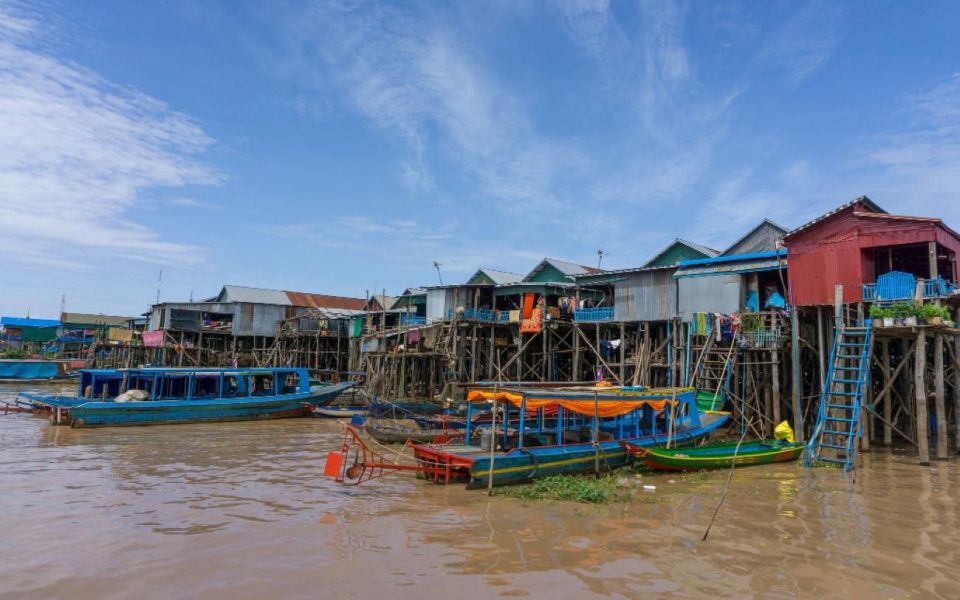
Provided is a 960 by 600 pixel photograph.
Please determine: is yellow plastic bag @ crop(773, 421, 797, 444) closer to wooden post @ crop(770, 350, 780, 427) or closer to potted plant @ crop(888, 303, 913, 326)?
wooden post @ crop(770, 350, 780, 427)

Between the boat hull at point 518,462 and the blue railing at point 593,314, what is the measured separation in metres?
13.4

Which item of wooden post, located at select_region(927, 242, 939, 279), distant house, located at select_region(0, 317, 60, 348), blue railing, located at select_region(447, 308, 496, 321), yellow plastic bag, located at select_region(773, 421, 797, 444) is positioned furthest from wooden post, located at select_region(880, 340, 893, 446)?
distant house, located at select_region(0, 317, 60, 348)

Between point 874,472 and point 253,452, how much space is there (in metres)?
17.2

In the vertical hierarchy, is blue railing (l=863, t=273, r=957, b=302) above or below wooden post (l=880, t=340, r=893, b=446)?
above

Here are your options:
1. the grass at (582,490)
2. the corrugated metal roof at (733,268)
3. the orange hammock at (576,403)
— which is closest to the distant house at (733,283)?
the corrugated metal roof at (733,268)

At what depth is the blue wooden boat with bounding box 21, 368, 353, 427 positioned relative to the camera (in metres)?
23.7

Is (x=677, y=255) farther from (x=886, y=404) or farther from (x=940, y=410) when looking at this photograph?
(x=940, y=410)

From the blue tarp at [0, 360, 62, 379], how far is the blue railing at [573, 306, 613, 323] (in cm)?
4463

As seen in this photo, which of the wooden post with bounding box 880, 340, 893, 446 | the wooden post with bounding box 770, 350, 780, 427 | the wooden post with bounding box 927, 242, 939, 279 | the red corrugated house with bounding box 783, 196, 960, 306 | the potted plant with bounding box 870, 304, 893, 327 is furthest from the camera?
the wooden post with bounding box 770, 350, 780, 427

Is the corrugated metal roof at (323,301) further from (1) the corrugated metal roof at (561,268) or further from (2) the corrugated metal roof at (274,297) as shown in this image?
(1) the corrugated metal roof at (561,268)

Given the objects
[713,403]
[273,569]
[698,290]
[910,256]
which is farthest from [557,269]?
[273,569]

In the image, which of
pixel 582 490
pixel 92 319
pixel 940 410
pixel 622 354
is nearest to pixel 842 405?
pixel 940 410

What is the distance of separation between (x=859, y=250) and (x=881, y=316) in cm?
279

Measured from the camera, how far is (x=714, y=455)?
50.5 ft
